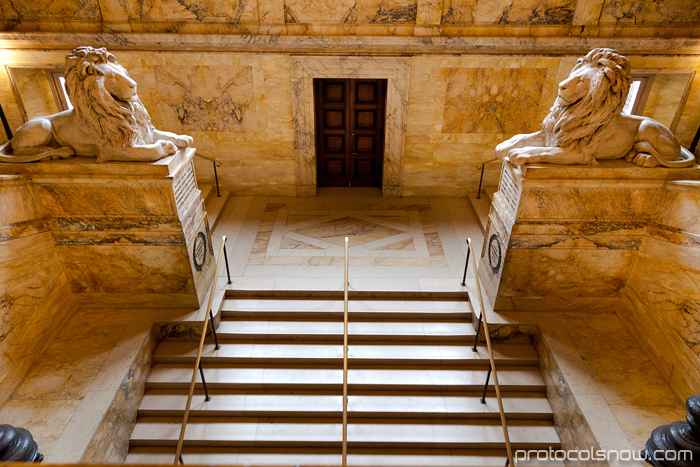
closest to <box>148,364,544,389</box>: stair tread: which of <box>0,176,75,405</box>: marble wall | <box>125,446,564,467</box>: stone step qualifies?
<box>125,446,564,467</box>: stone step

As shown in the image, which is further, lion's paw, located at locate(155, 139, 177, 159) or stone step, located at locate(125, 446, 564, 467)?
lion's paw, located at locate(155, 139, 177, 159)

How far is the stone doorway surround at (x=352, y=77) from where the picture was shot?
7250 millimetres

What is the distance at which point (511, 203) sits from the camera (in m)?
5.08

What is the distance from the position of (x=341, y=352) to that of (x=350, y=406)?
2.07ft

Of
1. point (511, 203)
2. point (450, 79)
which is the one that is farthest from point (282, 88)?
point (511, 203)

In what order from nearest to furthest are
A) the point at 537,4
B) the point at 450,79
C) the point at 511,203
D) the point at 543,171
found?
the point at 543,171 < the point at 511,203 < the point at 537,4 < the point at 450,79

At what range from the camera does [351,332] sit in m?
5.44

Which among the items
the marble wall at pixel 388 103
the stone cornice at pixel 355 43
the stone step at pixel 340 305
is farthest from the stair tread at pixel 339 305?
the stone cornice at pixel 355 43

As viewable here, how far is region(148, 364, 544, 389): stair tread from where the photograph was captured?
5.01 m

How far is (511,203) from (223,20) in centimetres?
513

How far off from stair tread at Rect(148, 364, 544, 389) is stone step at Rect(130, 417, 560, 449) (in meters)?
0.40

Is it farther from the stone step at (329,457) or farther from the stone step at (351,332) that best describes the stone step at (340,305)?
the stone step at (329,457)

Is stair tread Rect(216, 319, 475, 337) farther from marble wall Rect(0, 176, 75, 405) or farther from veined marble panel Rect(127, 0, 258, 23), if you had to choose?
veined marble panel Rect(127, 0, 258, 23)

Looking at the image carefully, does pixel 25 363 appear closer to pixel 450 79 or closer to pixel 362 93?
pixel 362 93
